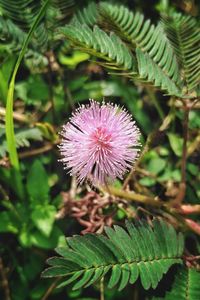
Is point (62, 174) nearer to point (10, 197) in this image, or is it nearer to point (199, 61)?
point (10, 197)

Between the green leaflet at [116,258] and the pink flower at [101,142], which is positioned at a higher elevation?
the pink flower at [101,142]

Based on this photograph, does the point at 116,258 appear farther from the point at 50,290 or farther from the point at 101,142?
the point at 50,290

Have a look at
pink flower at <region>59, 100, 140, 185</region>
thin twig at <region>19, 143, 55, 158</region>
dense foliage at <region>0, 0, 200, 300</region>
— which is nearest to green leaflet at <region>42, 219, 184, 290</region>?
dense foliage at <region>0, 0, 200, 300</region>

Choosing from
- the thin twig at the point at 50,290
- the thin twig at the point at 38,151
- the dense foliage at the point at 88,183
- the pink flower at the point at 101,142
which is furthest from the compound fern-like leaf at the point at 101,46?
the thin twig at the point at 50,290

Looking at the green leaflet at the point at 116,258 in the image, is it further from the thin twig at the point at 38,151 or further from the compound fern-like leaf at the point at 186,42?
the thin twig at the point at 38,151

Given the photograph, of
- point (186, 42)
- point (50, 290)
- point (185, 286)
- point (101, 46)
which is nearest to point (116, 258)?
point (185, 286)

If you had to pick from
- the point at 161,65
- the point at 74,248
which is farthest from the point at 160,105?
the point at 74,248

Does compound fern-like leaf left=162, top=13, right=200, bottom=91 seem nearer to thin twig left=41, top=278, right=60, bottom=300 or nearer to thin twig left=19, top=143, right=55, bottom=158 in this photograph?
thin twig left=19, top=143, right=55, bottom=158

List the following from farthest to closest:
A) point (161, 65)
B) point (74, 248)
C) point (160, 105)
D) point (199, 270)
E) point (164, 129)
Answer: point (160, 105)
point (164, 129)
point (161, 65)
point (199, 270)
point (74, 248)
